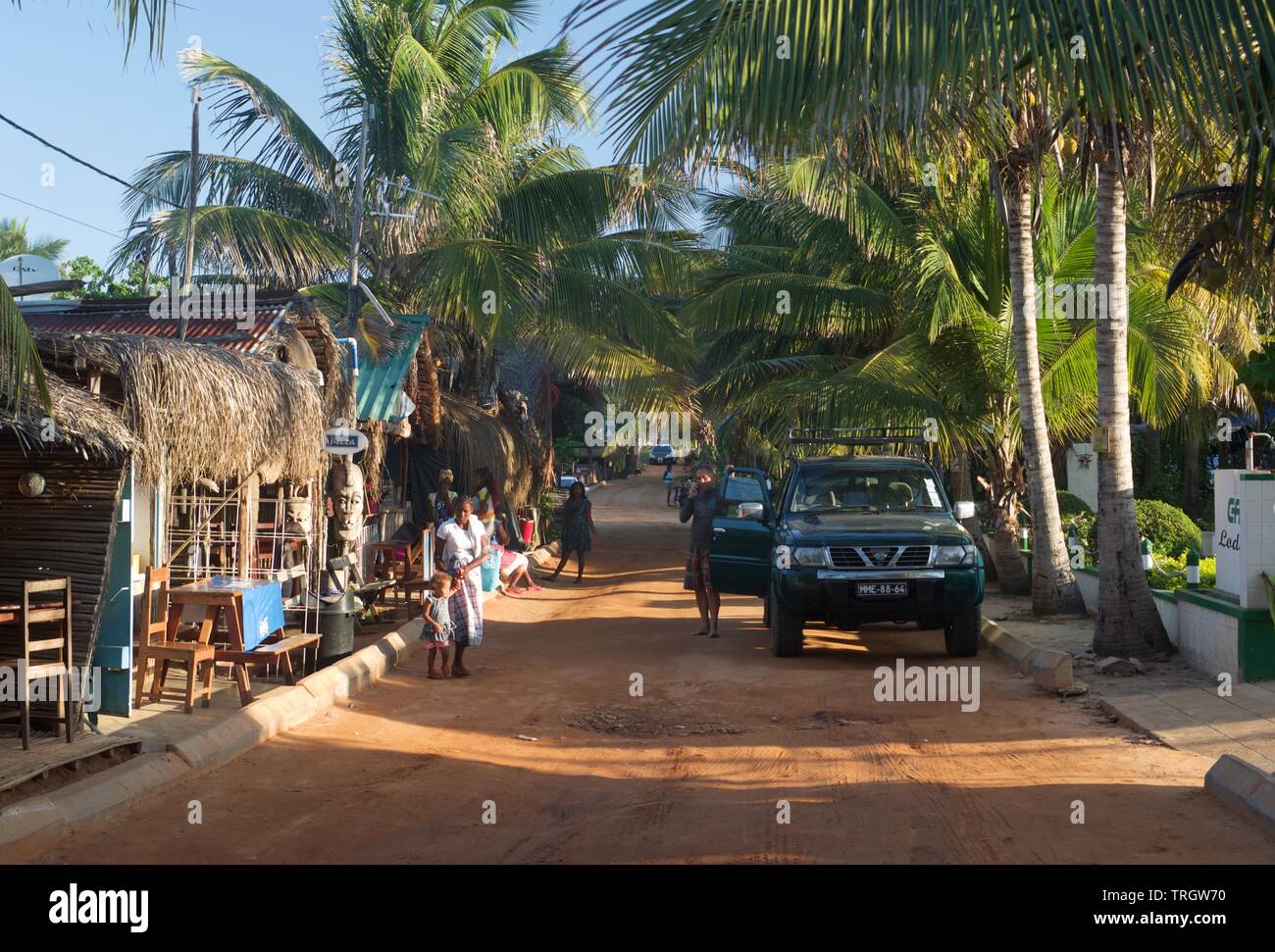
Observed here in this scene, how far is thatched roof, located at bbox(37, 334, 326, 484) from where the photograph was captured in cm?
908

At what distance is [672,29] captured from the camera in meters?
4.63

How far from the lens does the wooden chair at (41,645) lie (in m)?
7.99

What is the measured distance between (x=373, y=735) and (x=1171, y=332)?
1184 centimetres

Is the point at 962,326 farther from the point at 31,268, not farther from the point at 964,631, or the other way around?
the point at 31,268

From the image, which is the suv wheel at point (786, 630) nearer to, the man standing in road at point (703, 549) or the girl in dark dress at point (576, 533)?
the man standing in road at point (703, 549)

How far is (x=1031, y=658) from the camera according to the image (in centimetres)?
1157

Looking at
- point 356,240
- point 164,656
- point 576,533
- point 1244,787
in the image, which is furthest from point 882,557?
point 576,533

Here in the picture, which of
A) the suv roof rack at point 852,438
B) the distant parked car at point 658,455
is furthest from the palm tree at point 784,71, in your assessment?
the distant parked car at point 658,455

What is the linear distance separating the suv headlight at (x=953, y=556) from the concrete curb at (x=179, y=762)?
575 centimetres

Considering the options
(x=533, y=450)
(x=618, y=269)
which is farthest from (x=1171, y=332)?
(x=533, y=450)

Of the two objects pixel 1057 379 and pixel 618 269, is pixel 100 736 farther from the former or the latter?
pixel 618 269

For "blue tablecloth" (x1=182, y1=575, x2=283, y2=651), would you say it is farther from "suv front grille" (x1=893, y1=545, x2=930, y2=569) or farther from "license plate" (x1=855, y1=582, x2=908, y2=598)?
"suv front grille" (x1=893, y1=545, x2=930, y2=569)

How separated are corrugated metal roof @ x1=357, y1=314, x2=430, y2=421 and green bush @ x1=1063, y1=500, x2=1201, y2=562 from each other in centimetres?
983

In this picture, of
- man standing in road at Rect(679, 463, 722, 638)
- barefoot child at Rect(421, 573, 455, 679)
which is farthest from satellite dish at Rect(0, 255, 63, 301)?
man standing in road at Rect(679, 463, 722, 638)
